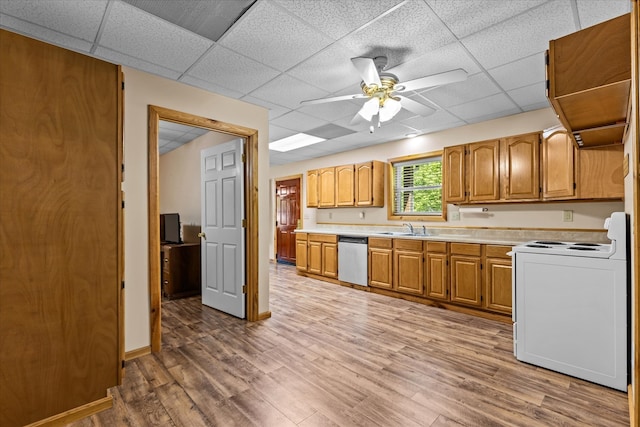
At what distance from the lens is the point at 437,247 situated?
4016 mm

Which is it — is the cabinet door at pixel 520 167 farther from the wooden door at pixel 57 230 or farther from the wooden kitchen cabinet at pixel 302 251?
the wooden door at pixel 57 230

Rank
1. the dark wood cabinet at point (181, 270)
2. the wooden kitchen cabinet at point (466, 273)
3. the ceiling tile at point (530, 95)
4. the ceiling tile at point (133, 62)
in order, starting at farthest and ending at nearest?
the dark wood cabinet at point (181, 270)
the wooden kitchen cabinet at point (466, 273)
the ceiling tile at point (530, 95)
the ceiling tile at point (133, 62)

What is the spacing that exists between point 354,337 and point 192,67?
292 cm

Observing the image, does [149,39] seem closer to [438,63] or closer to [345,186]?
[438,63]

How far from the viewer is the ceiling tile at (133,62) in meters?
2.35

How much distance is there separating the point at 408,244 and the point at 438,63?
2503mm

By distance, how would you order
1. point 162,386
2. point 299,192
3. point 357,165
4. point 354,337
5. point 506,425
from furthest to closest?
1. point 299,192
2. point 357,165
3. point 354,337
4. point 162,386
5. point 506,425

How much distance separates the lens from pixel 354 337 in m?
3.00

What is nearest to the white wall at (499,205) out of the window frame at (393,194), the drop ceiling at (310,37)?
the window frame at (393,194)

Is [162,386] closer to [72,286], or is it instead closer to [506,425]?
[72,286]

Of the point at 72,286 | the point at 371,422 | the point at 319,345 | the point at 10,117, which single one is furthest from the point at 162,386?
the point at 10,117


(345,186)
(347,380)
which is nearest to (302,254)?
(345,186)

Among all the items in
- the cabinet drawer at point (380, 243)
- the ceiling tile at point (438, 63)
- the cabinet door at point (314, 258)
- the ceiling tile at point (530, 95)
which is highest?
the ceiling tile at point (438, 63)

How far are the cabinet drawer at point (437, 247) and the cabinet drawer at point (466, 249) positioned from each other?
106mm
